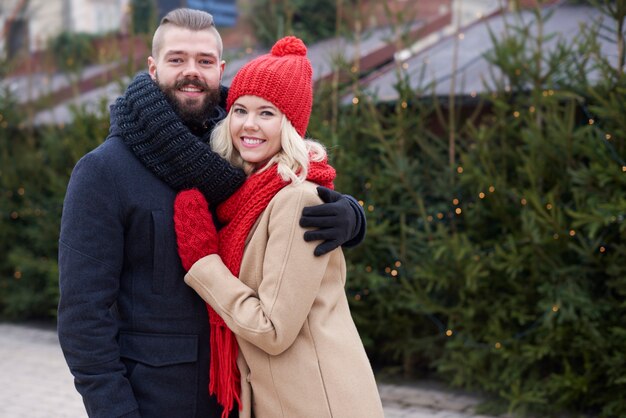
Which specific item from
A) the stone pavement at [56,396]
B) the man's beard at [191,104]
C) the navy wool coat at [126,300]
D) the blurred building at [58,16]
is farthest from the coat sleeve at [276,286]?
the blurred building at [58,16]

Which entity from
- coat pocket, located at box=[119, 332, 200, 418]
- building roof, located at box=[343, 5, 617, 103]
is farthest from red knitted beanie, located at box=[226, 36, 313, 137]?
building roof, located at box=[343, 5, 617, 103]

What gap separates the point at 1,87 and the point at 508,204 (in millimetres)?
7025

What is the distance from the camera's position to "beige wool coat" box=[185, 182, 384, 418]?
8.38ft

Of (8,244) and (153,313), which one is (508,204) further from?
(8,244)

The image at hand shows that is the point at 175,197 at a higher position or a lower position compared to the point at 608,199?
higher

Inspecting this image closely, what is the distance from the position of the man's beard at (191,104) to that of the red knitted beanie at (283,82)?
0.11m

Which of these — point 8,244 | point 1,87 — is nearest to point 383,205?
point 8,244

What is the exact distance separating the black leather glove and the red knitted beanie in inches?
10.9

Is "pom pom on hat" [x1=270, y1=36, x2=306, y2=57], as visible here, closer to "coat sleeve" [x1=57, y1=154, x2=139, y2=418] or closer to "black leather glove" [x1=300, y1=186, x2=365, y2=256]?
"black leather glove" [x1=300, y1=186, x2=365, y2=256]

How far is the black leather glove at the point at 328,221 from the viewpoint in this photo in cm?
262

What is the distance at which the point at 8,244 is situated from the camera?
9984 millimetres

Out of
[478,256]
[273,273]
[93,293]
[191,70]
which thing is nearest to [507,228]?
[478,256]

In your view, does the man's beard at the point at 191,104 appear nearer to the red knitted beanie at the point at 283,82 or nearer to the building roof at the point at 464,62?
the red knitted beanie at the point at 283,82

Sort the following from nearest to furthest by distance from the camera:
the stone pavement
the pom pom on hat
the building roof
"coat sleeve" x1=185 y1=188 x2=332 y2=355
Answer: "coat sleeve" x1=185 y1=188 x2=332 y2=355 → the pom pom on hat → the stone pavement → the building roof
